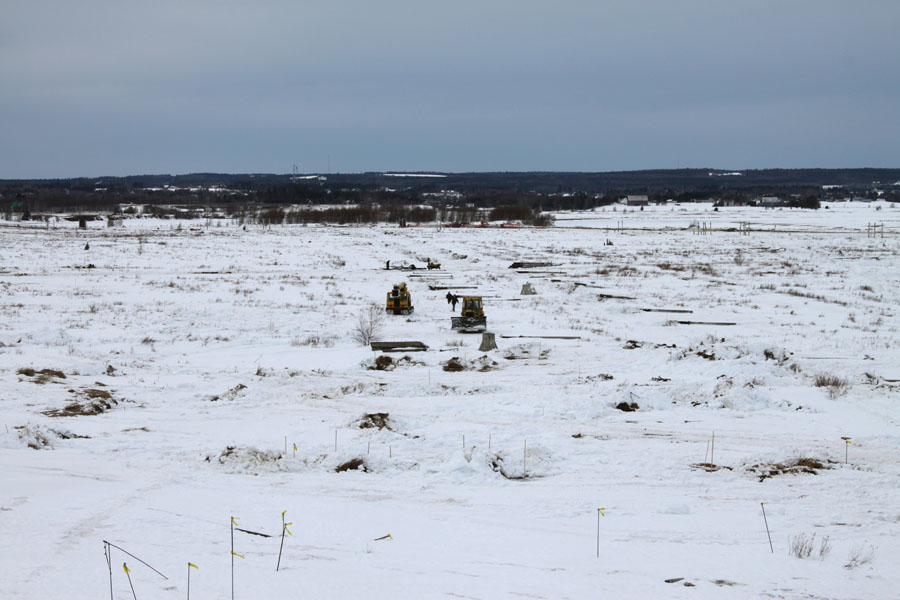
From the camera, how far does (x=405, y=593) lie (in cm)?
727

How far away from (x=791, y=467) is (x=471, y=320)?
45.7ft

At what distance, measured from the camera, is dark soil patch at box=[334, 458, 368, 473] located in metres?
11.3

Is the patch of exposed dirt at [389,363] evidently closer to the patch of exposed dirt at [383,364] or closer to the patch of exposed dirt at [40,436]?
the patch of exposed dirt at [383,364]

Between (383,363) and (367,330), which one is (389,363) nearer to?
(383,363)

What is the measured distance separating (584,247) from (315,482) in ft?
192

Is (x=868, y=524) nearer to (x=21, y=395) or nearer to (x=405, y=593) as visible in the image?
(x=405, y=593)

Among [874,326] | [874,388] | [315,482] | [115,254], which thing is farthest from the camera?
[115,254]

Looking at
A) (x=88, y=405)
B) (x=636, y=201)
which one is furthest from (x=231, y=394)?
(x=636, y=201)

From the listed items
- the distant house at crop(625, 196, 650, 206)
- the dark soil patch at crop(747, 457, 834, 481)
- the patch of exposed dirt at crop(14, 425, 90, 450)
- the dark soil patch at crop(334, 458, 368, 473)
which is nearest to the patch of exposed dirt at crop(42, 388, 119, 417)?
the patch of exposed dirt at crop(14, 425, 90, 450)

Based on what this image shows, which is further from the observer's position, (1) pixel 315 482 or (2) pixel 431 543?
(1) pixel 315 482

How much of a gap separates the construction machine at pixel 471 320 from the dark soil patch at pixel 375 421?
36.7ft

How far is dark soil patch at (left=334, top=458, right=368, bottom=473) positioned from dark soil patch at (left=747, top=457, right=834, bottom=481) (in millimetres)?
5565

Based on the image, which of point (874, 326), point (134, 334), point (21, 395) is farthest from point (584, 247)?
point (21, 395)

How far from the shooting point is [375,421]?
517 inches
